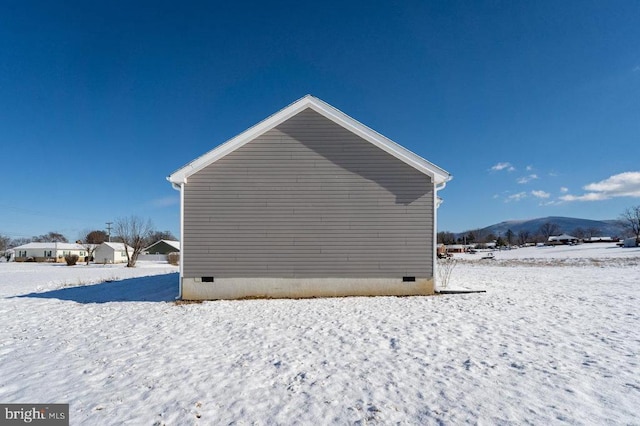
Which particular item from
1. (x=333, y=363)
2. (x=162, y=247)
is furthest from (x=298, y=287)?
(x=162, y=247)

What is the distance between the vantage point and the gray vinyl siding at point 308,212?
9.88m

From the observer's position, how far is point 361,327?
263 inches

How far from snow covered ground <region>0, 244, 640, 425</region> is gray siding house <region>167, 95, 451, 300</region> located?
1301mm

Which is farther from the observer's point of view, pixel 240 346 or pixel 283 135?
pixel 283 135

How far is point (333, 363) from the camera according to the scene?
15.9ft

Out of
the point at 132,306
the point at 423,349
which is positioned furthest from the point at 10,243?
the point at 423,349

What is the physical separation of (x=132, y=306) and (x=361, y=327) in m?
6.89

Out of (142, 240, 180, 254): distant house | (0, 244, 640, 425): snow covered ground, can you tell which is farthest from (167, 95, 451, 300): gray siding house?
(142, 240, 180, 254): distant house

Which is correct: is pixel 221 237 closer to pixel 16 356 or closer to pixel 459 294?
pixel 16 356

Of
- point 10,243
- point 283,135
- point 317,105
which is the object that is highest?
point 317,105

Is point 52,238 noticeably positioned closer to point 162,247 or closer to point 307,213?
point 162,247

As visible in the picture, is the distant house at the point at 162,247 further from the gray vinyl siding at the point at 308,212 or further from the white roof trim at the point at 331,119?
the white roof trim at the point at 331,119

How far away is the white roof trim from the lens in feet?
32.4

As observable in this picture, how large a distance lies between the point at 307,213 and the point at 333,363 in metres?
5.71
